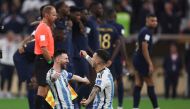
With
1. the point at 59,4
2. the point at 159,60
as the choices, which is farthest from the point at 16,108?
the point at 159,60

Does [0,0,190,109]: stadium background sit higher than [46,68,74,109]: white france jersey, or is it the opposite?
[0,0,190,109]: stadium background

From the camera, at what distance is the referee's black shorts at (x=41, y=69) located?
607 inches

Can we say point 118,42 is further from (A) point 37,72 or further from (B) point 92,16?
(A) point 37,72

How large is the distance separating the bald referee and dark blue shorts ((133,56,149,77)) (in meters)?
4.44

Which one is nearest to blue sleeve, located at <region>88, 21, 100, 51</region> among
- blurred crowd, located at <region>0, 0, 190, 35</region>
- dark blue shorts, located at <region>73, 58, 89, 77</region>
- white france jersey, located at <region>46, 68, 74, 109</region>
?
dark blue shorts, located at <region>73, 58, 89, 77</region>

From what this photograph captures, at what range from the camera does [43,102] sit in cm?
1534

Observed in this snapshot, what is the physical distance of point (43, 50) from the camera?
15.2 meters

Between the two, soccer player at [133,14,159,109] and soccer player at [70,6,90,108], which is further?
soccer player at [133,14,159,109]

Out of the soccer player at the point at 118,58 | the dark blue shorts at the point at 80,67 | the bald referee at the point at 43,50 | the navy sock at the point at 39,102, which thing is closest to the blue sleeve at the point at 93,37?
the dark blue shorts at the point at 80,67

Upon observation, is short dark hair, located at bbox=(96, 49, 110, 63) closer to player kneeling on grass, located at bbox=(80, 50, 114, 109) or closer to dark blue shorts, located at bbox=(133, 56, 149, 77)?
player kneeling on grass, located at bbox=(80, 50, 114, 109)

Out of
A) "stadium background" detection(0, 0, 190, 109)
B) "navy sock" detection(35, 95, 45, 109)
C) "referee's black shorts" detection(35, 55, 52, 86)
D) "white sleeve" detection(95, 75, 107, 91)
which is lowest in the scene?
"navy sock" detection(35, 95, 45, 109)

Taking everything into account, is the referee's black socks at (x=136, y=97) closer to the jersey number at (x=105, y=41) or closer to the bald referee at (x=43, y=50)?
the jersey number at (x=105, y=41)

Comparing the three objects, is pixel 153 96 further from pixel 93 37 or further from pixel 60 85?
pixel 60 85

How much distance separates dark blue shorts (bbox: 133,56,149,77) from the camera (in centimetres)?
1953
